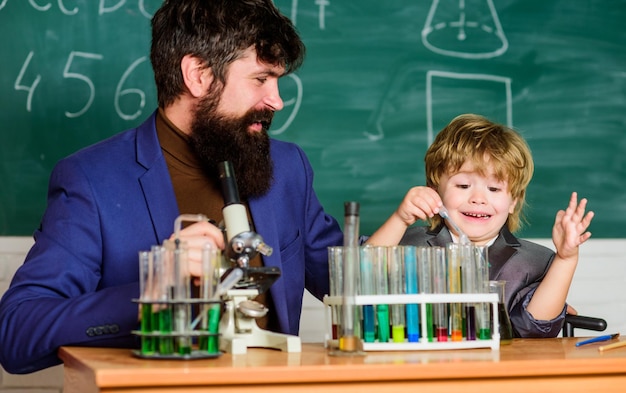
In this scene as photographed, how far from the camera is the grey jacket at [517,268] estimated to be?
2.16 metres

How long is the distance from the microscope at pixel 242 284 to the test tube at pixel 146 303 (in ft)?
0.62

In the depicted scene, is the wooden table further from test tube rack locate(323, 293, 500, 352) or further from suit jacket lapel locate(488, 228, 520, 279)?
suit jacket lapel locate(488, 228, 520, 279)

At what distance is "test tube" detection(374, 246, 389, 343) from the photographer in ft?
5.55

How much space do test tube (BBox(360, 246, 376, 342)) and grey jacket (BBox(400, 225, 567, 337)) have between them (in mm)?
617

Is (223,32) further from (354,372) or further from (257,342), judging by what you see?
(354,372)

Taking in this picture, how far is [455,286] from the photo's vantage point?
A: 1.74m

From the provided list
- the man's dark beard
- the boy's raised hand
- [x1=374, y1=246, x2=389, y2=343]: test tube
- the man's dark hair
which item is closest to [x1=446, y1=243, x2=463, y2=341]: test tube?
[x1=374, y1=246, x2=389, y2=343]: test tube

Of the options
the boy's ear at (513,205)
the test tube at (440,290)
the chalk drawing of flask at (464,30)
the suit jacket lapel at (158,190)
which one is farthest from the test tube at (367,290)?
the chalk drawing of flask at (464,30)

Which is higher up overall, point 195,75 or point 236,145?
point 195,75

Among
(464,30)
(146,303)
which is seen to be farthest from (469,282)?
(464,30)

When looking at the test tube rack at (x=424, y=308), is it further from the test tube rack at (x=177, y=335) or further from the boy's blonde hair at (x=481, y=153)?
the boy's blonde hair at (x=481, y=153)

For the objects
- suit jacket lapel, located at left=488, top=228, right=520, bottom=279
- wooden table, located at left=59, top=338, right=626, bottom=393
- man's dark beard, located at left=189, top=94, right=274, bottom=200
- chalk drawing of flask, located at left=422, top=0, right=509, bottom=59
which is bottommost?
wooden table, located at left=59, top=338, right=626, bottom=393

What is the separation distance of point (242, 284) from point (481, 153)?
103 cm

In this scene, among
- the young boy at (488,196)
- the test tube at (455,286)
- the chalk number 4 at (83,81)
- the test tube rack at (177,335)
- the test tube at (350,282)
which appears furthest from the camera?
the chalk number 4 at (83,81)
